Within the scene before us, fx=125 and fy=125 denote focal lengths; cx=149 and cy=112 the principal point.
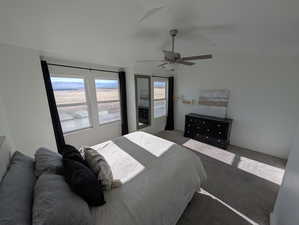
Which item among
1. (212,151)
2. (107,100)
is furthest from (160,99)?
A: (212,151)

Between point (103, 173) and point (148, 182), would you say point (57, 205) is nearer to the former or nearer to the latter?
point (103, 173)

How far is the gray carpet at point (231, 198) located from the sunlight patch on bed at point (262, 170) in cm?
10

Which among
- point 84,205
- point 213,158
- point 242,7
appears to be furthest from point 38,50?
point 213,158

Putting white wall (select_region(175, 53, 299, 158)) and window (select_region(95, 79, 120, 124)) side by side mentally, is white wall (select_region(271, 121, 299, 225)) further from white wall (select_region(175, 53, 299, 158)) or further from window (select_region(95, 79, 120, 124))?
window (select_region(95, 79, 120, 124))

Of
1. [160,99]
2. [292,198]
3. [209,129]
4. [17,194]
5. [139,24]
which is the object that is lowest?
[209,129]

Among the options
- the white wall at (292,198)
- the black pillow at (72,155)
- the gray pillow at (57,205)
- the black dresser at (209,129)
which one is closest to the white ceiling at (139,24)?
the white wall at (292,198)

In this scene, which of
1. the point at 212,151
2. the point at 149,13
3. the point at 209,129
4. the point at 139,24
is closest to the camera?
the point at 149,13

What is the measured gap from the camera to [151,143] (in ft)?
6.72

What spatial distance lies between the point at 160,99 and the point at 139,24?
293 cm

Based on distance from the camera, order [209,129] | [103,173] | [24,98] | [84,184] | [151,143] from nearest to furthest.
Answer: [84,184] → [103,173] → [24,98] → [151,143] → [209,129]

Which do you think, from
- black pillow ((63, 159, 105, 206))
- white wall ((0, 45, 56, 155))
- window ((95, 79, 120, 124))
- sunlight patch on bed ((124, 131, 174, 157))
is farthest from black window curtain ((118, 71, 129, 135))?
black pillow ((63, 159, 105, 206))

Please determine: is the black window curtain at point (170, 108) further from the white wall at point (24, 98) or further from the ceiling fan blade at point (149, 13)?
the white wall at point (24, 98)

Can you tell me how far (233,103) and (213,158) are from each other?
1.56 meters

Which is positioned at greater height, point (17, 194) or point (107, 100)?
point (107, 100)
